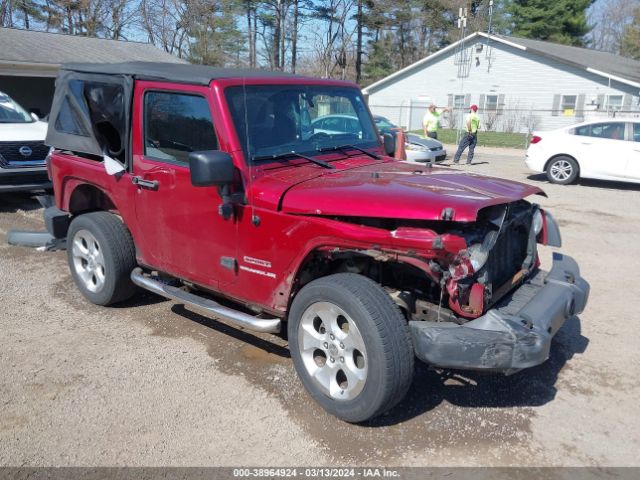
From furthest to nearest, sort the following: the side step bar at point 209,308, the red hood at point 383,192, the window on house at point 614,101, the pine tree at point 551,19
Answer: the pine tree at point 551,19
the window on house at point 614,101
the side step bar at point 209,308
the red hood at point 383,192

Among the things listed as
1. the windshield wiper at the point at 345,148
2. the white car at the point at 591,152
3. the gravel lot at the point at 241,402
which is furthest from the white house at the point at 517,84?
the gravel lot at the point at 241,402

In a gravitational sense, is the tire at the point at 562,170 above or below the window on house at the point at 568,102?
below

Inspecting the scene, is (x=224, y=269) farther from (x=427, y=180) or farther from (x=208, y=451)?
(x=427, y=180)

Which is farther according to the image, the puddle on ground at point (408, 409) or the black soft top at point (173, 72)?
the black soft top at point (173, 72)

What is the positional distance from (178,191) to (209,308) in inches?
34.5

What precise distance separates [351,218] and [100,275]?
2706mm

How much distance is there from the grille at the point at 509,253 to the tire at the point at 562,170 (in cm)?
966

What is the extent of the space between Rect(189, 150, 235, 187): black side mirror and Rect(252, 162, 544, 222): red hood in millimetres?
294

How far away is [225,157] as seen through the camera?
11.3 ft

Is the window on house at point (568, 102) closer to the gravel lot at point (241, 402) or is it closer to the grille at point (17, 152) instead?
the grille at point (17, 152)

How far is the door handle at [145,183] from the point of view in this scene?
426cm

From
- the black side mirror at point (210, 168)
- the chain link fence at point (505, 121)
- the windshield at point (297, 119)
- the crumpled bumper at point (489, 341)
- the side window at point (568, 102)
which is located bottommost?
the crumpled bumper at point (489, 341)

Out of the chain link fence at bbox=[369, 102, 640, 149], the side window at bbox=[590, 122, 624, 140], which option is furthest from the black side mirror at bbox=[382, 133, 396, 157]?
the chain link fence at bbox=[369, 102, 640, 149]

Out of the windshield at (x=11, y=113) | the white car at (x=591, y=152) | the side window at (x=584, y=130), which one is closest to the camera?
the windshield at (x=11, y=113)
